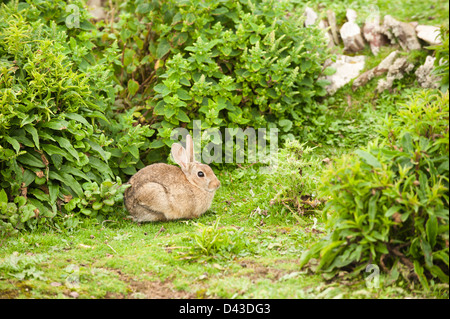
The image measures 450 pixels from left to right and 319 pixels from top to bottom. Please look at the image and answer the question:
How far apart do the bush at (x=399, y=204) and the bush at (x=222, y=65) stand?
154 inches

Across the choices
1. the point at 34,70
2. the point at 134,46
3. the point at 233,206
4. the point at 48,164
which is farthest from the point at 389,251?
the point at 134,46

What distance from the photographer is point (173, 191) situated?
698 cm

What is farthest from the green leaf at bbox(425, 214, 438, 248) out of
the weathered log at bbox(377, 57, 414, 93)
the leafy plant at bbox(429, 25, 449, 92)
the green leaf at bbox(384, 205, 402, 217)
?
the weathered log at bbox(377, 57, 414, 93)

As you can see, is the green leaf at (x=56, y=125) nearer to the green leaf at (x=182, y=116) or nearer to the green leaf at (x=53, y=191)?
the green leaf at (x=53, y=191)

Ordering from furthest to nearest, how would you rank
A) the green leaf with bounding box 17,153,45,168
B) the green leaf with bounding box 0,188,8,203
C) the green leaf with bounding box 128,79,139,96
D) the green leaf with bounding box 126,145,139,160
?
the green leaf with bounding box 128,79,139,96 < the green leaf with bounding box 126,145,139,160 < the green leaf with bounding box 17,153,45,168 < the green leaf with bounding box 0,188,8,203

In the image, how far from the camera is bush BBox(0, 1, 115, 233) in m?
6.25

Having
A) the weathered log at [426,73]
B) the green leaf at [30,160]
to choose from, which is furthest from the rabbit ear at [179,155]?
the weathered log at [426,73]

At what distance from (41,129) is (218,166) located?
296 centimetres

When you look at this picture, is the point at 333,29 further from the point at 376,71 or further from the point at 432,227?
the point at 432,227

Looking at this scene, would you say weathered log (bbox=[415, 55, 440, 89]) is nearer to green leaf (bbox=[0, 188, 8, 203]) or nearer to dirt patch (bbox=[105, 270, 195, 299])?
dirt patch (bbox=[105, 270, 195, 299])

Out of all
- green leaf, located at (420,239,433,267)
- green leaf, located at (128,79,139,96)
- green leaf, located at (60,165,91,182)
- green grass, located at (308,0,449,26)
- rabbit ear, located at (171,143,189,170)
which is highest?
green grass, located at (308,0,449,26)

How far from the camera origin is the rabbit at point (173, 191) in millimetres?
6879

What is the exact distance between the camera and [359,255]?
4328mm

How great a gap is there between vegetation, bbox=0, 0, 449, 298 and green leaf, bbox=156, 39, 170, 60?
0.02 metres
